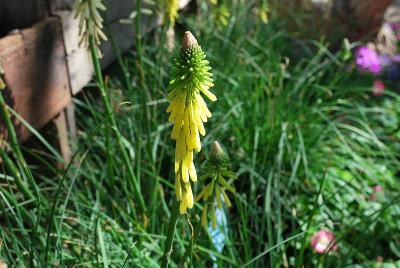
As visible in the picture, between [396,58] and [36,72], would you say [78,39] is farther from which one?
[396,58]

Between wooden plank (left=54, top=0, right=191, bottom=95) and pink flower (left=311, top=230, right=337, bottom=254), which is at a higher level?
wooden plank (left=54, top=0, right=191, bottom=95)

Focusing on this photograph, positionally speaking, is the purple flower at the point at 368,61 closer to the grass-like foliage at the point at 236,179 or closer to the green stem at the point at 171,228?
the grass-like foliage at the point at 236,179

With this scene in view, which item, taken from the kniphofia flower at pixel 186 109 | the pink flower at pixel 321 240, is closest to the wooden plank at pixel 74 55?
the kniphofia flower at pixel 186 109

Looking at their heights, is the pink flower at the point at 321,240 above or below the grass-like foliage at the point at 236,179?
below

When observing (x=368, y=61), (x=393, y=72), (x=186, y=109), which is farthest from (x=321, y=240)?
(x=393, y=72)

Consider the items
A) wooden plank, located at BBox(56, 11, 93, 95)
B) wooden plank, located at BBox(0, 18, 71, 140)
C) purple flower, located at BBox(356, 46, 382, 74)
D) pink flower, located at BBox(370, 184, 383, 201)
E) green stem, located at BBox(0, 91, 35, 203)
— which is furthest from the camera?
purple flower, located at BBox(356, 46, 382, 74)

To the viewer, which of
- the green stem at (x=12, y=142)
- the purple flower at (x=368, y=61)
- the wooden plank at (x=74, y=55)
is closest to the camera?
the green stem at (x=12, y=142)

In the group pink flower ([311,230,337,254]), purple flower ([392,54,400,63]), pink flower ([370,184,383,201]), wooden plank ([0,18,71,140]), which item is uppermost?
wooden plank ([0,18,71,140])

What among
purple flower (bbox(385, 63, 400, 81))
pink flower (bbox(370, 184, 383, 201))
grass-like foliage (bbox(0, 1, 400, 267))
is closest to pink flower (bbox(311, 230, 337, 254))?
grass-like foliage (bbox(0, 1, 400, 267))

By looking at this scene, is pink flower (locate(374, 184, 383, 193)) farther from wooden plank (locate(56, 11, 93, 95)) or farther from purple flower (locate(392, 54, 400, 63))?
purple flower (locate(392, 54, 400, 63))
